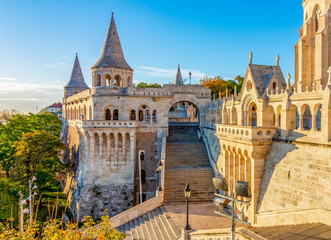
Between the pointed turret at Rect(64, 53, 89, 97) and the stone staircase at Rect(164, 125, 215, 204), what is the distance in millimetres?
25035

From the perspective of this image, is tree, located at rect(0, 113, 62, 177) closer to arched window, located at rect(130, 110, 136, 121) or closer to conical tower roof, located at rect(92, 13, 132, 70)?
arched window, located at rect(130, 110, 136, 121)

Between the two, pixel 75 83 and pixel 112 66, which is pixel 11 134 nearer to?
pixel 75 83

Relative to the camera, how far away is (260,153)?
14258mm

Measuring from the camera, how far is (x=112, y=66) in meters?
28.3

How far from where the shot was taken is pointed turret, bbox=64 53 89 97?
150ft

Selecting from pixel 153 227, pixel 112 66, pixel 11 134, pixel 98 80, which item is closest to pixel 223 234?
pixel 153 227

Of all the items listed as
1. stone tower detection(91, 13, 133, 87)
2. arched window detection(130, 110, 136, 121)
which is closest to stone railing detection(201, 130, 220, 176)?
arched window detection(130, 110, 136, 121)

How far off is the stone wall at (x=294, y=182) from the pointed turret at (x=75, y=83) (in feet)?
132

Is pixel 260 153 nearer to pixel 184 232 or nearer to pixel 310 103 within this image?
pixel 310 103

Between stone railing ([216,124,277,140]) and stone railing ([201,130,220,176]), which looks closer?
stone railing ([216,124,277,140])

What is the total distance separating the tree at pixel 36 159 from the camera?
86.9ft

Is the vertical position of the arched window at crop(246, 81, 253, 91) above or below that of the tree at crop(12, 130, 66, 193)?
above

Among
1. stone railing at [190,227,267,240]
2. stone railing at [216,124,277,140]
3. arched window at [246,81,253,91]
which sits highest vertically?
arched window at [246,81,253,91]

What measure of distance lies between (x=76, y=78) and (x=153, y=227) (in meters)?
38.8
